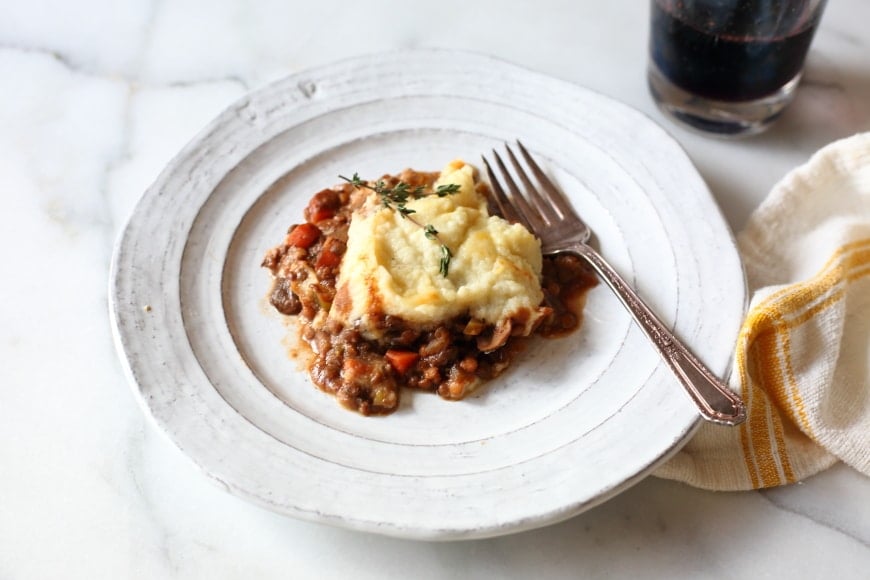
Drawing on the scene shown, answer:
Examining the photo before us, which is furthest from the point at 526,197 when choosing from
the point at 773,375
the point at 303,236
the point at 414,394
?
the point at 773,375

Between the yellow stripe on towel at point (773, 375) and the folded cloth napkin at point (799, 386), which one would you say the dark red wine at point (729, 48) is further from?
the yellow stripe on towel at point (773, 375)

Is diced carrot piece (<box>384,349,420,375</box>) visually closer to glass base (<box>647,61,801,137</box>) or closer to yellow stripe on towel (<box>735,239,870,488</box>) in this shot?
yellow stripe on towel (<box>735,239,870,488</box>)

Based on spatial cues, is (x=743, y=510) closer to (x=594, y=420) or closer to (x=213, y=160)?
(x=594, y=420)

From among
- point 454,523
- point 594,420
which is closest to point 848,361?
point 594,420

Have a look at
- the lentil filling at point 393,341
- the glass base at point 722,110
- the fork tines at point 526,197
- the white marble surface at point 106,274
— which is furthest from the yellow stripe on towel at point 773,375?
the glass base at point 722,110

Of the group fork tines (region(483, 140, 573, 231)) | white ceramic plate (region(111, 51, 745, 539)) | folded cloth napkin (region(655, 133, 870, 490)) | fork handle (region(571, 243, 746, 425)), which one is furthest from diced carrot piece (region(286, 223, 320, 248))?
folded cloth napkin (region(655, 133, 870, 490))
